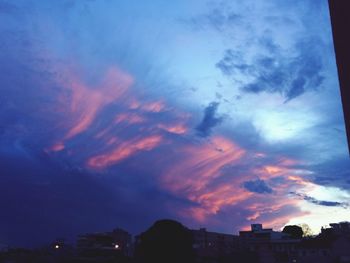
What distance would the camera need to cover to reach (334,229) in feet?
301

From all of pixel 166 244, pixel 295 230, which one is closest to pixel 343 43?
pixel 166 244

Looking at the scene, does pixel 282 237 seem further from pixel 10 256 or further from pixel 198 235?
pixel 10 256

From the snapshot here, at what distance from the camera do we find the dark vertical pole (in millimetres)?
9156

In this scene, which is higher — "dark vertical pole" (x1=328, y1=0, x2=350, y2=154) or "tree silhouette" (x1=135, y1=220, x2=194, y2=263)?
"dark vertical pole" (x1=328, y1=0, x2=350, y2=154)

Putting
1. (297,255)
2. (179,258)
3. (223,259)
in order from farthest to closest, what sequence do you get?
(297,255), (223,259), (179,258)

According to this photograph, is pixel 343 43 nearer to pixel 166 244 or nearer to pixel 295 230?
pixel 166 244

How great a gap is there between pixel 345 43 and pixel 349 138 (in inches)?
90.5

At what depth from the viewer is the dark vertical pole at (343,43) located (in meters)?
9.16

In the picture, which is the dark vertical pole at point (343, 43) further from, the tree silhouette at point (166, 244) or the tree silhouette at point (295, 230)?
the tree silhouette at point (295, 230)

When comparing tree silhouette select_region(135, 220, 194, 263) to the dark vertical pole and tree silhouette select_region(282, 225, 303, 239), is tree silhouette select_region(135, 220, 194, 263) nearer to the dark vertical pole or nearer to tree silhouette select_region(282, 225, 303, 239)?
the dark vertical pole

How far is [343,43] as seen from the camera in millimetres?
9414

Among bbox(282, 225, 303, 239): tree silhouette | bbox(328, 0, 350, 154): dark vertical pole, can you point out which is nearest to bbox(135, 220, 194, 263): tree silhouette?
bbox(328, 0, 350, 154): dark vertical pole

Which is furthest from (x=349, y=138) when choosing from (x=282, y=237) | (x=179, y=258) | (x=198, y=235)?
(x=282, y=237)

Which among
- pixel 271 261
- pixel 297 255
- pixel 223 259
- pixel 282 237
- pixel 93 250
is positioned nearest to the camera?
pixel 223 259
